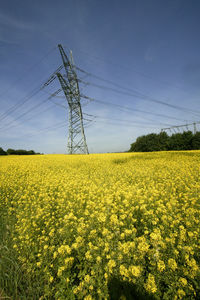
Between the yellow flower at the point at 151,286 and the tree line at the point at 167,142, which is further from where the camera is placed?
the tree line at the point at 167,142

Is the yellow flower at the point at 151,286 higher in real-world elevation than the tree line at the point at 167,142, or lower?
lower

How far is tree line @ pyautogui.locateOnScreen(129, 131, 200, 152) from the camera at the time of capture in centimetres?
3177

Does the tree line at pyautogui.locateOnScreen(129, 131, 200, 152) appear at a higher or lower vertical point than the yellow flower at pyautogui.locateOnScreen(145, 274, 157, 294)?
higher

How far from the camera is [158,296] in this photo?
4.77ft

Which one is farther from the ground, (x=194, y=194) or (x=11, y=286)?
(x=194, y=194)

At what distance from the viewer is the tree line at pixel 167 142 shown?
104 ft

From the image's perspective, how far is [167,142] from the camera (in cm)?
3719

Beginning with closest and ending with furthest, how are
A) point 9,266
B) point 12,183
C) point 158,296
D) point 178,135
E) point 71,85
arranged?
point 158,296
point 9,266
point 12,183
point 71,85
point 178,135

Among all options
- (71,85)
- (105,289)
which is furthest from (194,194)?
(71,85)

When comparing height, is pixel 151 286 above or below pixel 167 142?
below

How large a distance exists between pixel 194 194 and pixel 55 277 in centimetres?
417

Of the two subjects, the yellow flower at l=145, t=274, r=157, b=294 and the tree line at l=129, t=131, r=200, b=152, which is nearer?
the yellow flower at l=145, t=274, r=157, b=294

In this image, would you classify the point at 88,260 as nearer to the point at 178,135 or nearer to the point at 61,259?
the point at 61,259

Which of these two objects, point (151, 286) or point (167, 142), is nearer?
point (151, 286)
